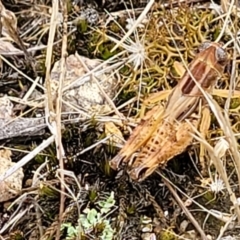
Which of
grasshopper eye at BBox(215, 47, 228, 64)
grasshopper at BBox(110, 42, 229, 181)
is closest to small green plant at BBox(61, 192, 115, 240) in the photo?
grasshopper at BBox(110, 42, 229, 181)

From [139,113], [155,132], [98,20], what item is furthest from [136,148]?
[98,20]

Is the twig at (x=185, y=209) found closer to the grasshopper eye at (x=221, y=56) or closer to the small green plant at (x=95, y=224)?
the small green plant at (x=95, y=224)

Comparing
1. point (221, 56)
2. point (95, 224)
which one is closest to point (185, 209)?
point (95, 224)

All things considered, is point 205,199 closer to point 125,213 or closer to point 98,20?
point 125,213

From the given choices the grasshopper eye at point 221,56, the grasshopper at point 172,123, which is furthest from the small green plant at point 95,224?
the grasshopper eye at point 221,56

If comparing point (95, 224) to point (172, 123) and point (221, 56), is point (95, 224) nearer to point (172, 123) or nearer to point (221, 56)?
point (172, 123)

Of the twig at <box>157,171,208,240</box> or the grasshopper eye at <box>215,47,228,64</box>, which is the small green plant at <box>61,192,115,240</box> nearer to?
the twig at <box>157,171,208,240</box>
